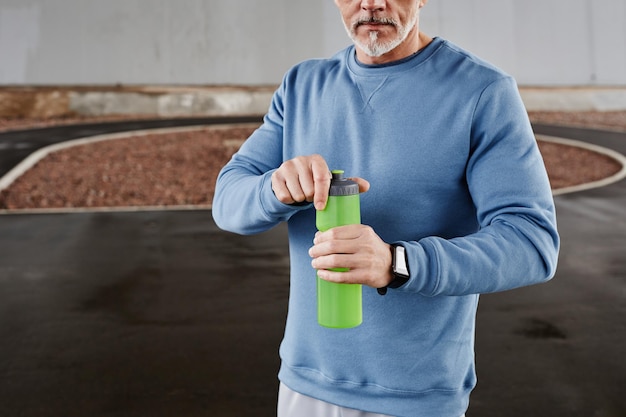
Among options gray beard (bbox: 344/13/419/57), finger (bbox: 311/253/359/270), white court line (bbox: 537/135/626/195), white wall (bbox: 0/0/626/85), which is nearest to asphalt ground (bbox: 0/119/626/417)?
white court line (bbox: 537/135/626/195)

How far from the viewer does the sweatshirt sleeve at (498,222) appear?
1.72 m

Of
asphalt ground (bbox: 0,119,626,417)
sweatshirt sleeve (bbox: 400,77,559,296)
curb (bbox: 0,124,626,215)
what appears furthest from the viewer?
curb (bbox: 0,124,626,215)

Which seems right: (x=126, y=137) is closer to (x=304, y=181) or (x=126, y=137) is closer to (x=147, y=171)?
(x=147, y=171)

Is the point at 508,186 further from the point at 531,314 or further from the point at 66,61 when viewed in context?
the point at 66,61

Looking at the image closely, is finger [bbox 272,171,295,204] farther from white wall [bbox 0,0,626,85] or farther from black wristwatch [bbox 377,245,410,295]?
white wall [bbox 0,0,626,85]

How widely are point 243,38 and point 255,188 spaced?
2609cm

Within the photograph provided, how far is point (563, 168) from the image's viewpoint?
45.7ft

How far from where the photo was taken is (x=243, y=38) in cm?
2728

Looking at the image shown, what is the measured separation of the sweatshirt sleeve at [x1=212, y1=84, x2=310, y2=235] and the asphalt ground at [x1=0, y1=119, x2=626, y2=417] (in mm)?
2416

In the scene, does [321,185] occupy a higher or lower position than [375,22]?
lower

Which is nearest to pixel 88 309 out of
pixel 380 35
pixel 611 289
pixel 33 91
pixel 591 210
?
pixel 611 289

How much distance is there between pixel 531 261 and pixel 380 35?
0.69m

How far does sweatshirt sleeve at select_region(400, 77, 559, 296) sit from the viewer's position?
5.63 ft

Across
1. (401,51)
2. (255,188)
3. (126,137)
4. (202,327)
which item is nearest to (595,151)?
(126,137)
